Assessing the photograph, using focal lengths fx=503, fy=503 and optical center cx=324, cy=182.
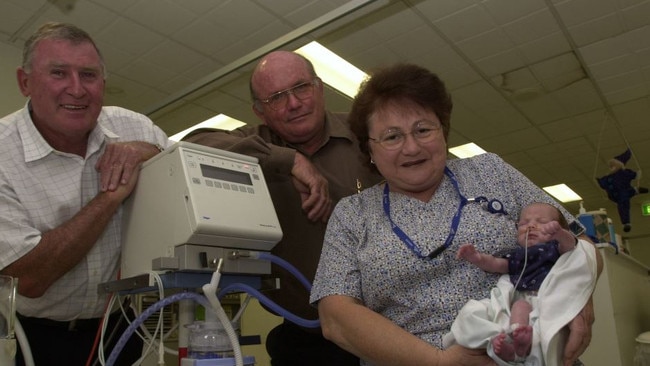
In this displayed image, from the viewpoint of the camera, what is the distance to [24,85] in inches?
63.5

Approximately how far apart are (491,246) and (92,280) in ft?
3.83

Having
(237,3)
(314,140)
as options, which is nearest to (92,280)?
(314,140)

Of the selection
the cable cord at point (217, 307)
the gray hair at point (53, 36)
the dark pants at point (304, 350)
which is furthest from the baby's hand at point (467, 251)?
the gray hair at point (53, 36)

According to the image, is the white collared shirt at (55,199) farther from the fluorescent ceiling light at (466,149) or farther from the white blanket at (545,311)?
the fluorescent ceiling light at (466,149)

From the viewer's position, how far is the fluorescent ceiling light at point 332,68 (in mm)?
3936

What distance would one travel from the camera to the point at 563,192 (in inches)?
336

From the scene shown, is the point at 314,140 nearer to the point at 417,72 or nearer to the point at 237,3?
the point at 417,72

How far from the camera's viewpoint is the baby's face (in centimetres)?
109

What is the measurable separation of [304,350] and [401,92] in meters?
0.89

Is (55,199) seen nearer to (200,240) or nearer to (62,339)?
(62,339)

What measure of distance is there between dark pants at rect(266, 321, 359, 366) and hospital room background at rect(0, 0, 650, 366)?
5.15 ft

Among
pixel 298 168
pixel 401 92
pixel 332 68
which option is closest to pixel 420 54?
pixel 332 68

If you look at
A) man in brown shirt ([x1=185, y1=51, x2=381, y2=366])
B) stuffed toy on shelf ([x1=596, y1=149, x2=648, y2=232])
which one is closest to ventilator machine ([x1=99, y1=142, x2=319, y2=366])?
man in brown shirt ([x1=185, y1=51, x2=381, y2=366])

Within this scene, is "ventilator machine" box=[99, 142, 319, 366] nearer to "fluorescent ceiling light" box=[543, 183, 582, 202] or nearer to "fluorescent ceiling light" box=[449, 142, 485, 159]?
"fluorescent ceiling light" box=[449, 142, 485, 159]
